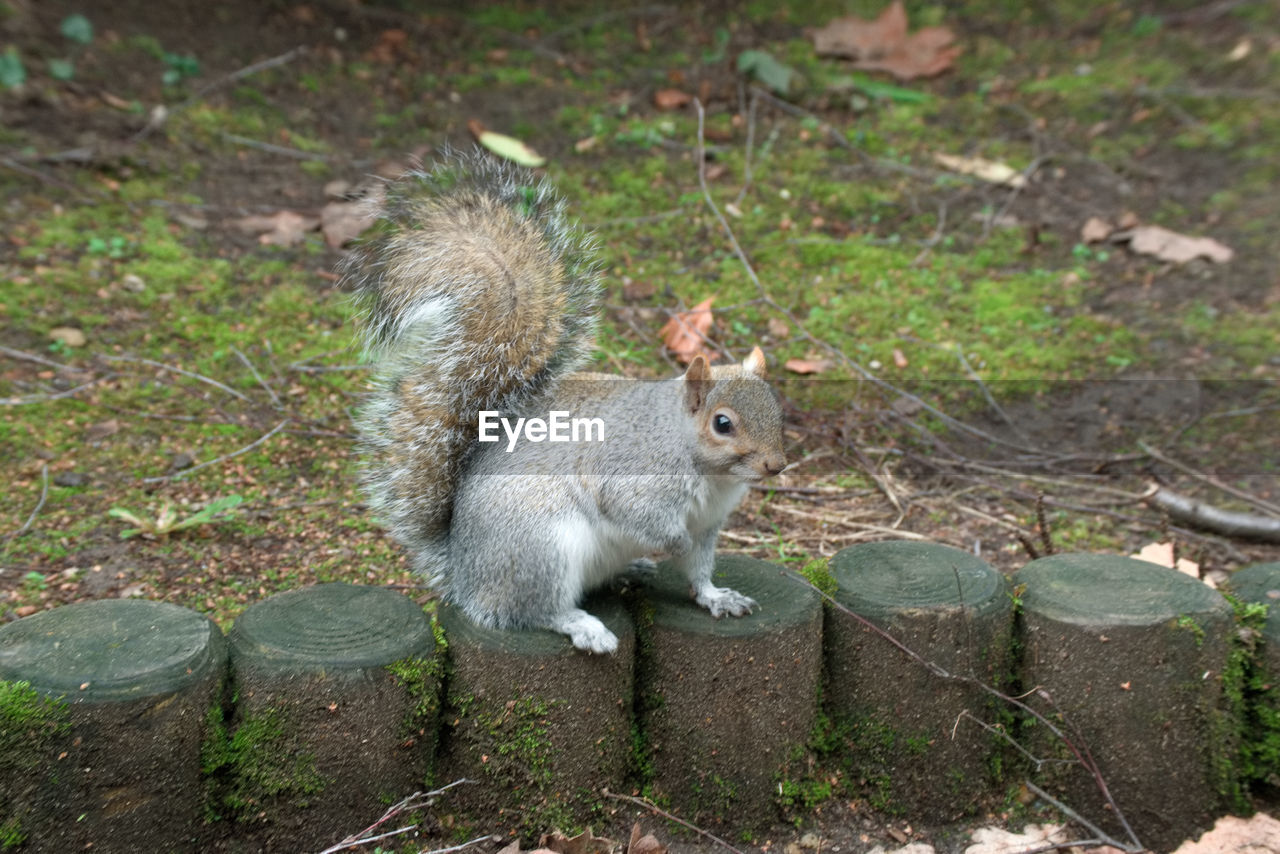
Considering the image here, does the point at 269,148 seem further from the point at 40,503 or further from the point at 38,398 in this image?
the point at 40,503

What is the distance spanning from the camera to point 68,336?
3.12 metres

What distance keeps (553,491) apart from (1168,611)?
1.17m

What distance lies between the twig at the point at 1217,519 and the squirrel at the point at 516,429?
5.03 feet

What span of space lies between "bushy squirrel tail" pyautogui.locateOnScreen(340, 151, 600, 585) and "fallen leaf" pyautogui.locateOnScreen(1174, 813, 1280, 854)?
5.00 ft

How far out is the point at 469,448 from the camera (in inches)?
78.7

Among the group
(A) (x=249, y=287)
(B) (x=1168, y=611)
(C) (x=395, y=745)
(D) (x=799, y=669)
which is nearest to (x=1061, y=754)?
(B) (x=1168, y=611)

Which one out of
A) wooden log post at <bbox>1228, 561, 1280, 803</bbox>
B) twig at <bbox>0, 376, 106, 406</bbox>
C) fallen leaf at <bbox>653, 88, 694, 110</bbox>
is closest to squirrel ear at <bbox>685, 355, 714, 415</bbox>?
wooden log post at <bbox>1228, 561, 1280, 803</bbox>

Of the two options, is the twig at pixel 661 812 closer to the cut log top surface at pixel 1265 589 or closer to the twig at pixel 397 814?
the twig at pixel 397 814

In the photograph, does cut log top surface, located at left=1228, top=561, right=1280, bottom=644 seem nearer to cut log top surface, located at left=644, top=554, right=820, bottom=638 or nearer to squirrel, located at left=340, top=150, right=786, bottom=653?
cut log top surface, located at left=644, top=554, right=820, bottom=638

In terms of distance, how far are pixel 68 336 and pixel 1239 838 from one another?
10.7 feet

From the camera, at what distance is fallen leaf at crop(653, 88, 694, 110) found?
4.66 m

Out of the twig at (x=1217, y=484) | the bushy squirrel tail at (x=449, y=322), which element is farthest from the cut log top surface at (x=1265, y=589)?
the bushy squirrel tail at (x=449, y=322)

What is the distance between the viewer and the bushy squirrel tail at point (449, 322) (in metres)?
1.95

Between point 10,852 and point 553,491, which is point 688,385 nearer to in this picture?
point 553,491
